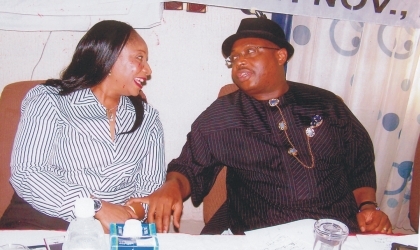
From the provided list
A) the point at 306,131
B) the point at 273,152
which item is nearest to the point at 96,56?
the point at 273,152

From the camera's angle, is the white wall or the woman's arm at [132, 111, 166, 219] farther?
the white wall

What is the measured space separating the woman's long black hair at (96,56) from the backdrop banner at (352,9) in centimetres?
58

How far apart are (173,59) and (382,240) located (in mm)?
1396

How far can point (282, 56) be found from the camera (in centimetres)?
201

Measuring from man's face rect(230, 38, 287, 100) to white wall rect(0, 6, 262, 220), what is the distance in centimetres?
27

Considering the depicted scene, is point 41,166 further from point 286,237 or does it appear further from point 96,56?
point 286,237

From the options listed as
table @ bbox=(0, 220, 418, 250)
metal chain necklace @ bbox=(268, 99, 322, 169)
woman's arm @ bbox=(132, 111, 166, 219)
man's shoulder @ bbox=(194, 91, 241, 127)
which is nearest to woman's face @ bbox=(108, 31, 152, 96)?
woman's arm @ bbox=(132, 111, 166, 219)

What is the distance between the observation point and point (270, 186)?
1801 millimetres

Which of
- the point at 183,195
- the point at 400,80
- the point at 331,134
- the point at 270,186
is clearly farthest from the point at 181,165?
the point at 400,80

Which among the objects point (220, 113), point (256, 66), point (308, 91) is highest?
point (256, 66)

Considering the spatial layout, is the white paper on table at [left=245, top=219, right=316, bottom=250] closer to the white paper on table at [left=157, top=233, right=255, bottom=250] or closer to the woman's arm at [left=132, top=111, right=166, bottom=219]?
the white paper on table at [left=157, top=233, right=255, bottom=250]

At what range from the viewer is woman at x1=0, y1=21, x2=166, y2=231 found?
60.6 inches

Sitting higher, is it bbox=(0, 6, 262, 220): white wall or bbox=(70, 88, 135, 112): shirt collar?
bbox=(0, 6, 262, 220): white wall

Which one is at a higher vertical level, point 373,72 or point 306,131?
point 373,72
